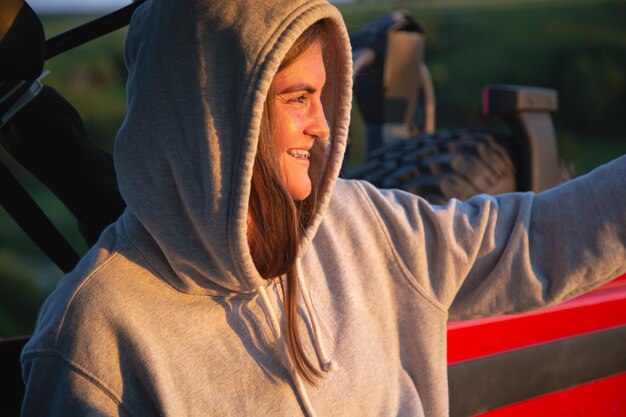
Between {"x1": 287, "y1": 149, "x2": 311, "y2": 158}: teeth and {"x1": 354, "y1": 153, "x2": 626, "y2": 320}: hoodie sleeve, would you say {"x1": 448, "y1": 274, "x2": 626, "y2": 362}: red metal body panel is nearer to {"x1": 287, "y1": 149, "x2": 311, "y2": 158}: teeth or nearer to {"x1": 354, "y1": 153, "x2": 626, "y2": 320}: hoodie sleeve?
{"x1": 354, "y1": 153, "x2": 626, "y2": 320}: hoodie sleeve

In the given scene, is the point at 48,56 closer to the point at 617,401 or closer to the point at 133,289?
the point at 133,289

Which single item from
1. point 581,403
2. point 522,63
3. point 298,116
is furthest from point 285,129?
point 522,63

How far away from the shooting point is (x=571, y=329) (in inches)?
76.4

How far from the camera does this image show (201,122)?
1177mm

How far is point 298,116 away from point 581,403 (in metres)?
1.12

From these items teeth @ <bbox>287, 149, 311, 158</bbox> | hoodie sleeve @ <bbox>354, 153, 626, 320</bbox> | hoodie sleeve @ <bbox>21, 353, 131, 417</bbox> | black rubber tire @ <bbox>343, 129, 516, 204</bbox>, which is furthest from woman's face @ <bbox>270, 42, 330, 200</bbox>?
black rubber tire @ <bbox>343, 129, 516, 204</bbox>

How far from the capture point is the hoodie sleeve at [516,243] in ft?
4.78

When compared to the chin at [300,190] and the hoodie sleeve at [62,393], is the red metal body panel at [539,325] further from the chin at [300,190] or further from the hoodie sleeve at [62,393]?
the hoodie sleeve at [62,393]

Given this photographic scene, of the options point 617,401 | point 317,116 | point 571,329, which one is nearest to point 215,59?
point 317,116

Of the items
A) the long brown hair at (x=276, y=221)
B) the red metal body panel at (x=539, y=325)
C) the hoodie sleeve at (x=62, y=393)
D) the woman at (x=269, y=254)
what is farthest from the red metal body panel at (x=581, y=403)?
the hoodie sleeve at (x=62, y=393)

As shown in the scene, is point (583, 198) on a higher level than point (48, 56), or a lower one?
lower

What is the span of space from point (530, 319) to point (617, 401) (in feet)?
1.46

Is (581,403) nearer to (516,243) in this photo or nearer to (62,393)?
(516,243)

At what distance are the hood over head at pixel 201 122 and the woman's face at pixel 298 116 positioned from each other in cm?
9
